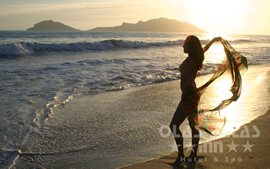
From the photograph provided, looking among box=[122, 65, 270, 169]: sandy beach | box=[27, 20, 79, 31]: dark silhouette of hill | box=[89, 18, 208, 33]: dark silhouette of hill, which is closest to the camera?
box=[122, 65, 270, 169]: sandy beach

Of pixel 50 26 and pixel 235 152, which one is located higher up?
pixel 50 26

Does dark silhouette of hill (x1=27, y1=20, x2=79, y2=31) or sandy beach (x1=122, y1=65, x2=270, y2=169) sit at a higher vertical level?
dark silhouette of hill (x1=27, y1=20, x2=79, y2=31)

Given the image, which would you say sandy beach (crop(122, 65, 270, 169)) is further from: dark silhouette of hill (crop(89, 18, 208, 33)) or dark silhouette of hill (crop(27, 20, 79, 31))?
dark silhouette of hill (crop(89, 18, 208, 33))

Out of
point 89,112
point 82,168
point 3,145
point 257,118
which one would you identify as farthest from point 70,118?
point 257,118

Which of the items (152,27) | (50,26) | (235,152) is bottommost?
(235,152)

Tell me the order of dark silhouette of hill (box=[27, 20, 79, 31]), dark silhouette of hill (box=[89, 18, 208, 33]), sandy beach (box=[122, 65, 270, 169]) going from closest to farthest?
sandy beach (box=[122, 65, 270, 169])
dark silhouette of hill (box=[27, 20, 79, 31])
dark silhouette of hill (box=[89, 18, 208, 33])

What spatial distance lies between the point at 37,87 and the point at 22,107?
2.06 meters

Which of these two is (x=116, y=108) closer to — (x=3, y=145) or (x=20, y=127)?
(x=20, y=127)

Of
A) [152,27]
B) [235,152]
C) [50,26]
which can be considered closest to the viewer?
[235,152]

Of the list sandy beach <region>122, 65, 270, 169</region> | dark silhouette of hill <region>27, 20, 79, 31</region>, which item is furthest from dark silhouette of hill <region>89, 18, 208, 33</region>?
sandy beach <region>122, 65, 270, 169</region>

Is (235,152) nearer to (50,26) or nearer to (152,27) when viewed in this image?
(50,26)

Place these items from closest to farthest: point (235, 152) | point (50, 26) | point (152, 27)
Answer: point (235, 152), point (50, 26), point (152, 27)

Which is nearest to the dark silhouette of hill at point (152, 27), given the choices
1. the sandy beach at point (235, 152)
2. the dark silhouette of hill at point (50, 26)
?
the dark silhouette of hill at point (50, 26)

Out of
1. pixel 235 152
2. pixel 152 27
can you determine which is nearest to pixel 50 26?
pixel 152 27
